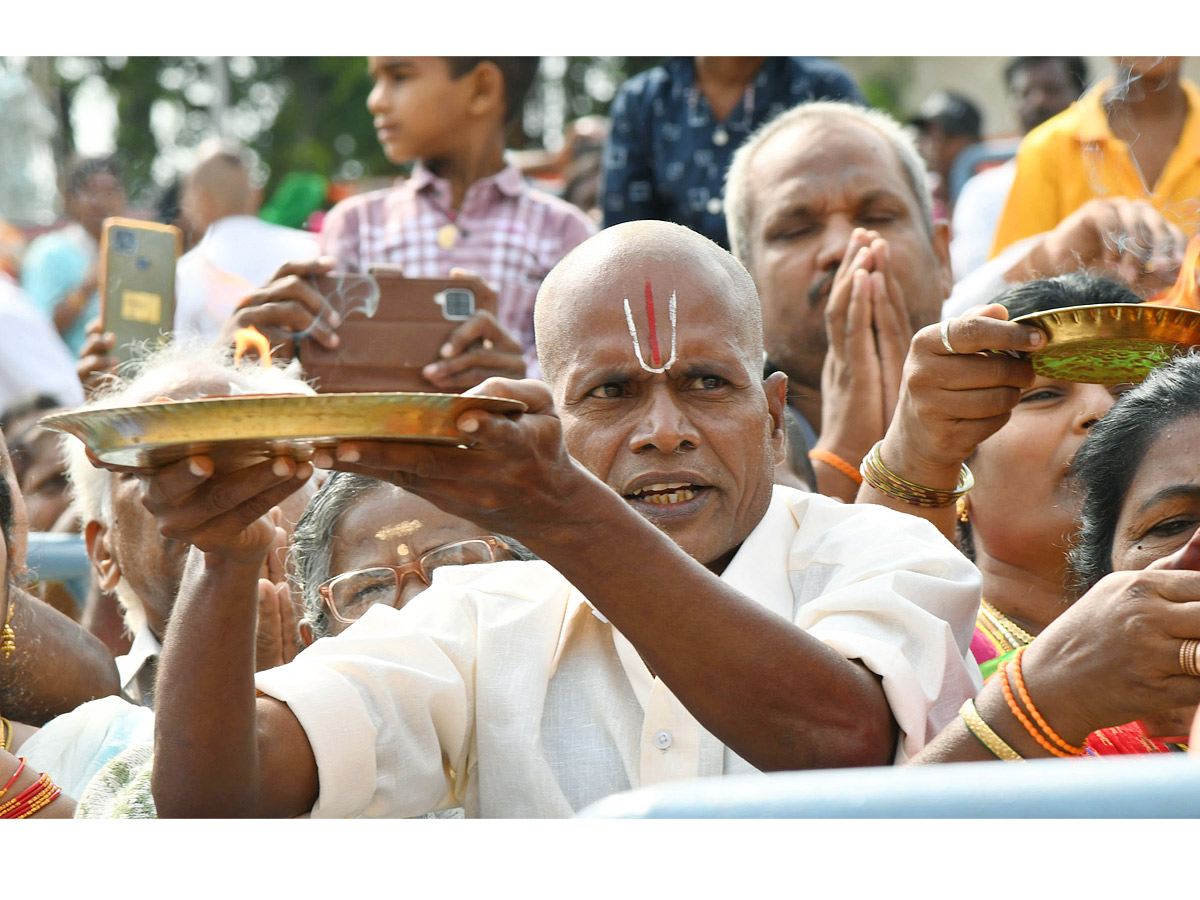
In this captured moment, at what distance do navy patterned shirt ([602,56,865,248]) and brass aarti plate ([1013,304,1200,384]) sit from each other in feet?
7.26

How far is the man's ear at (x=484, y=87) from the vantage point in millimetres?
4574

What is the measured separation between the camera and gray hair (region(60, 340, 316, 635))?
3.00 m

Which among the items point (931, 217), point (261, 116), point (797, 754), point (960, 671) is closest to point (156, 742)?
point (797, 754)

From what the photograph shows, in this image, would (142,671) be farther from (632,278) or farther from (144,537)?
(632,278)

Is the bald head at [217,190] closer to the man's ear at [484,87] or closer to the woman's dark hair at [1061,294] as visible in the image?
the man's ear at [484,87]

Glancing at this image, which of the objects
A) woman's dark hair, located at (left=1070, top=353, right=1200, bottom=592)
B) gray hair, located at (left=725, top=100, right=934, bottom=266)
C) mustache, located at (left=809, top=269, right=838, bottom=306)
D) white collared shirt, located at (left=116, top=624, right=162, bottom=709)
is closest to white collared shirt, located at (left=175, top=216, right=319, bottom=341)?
white collared shirt, located at (left=116, top=624, right=162, bottom=709)

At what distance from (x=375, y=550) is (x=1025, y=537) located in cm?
123

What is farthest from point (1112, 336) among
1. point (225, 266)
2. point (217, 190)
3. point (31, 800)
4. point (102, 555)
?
point (217, 190)

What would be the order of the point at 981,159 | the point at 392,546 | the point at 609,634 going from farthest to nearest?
1. the point at 981,159
2. the point at 392,546
3. the point at 609,634

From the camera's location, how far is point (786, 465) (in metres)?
3.20

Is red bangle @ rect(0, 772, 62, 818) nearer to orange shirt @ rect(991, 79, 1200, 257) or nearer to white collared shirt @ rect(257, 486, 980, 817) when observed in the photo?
white collared shirt @ rect(257, 486, 980, 817)

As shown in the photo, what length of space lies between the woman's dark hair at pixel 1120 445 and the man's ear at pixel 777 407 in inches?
19.8

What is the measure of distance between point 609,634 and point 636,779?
233 mm

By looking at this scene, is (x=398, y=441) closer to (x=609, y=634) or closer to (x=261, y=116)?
(x=609, y=634)
